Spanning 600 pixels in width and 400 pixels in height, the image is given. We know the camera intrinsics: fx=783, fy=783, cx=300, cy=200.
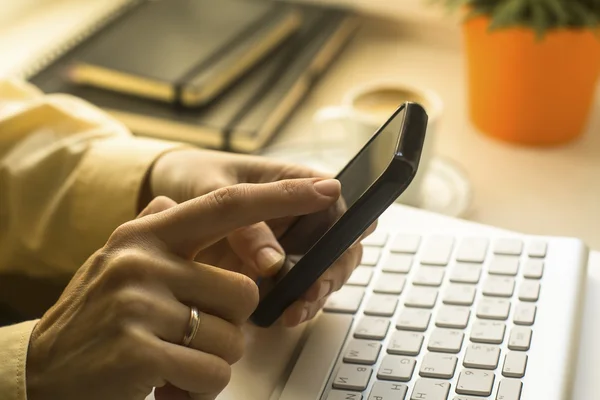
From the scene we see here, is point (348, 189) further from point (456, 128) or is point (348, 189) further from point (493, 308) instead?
point (456, 128)

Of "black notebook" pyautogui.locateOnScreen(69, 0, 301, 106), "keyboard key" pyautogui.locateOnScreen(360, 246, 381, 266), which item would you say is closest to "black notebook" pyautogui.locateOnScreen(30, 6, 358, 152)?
"black notebook" pyautogui.locateOnScreen(69, 0, 301, 106)

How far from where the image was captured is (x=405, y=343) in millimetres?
487

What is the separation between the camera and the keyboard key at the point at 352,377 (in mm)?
458

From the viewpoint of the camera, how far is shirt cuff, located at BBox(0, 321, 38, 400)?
0.43m

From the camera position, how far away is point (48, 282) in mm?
642

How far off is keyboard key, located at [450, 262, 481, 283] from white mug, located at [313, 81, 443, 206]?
0.19m

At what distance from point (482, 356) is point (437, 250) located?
0.12 meters

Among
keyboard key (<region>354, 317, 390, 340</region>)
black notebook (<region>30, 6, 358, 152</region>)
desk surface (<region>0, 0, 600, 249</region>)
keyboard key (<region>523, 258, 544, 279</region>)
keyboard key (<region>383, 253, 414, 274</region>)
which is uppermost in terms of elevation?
keyboard key (<region>523, 258, 544, 279</region>)

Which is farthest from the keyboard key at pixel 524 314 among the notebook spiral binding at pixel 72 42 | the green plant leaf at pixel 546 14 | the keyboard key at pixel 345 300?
the notebook spiral binding at pixel 72 42

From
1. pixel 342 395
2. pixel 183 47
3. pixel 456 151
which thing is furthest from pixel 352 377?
pixel 183 47

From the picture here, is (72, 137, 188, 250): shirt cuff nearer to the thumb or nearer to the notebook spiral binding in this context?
the thumb

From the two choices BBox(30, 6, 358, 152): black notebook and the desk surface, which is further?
BBox(30, 6, 358, 152): black notebook

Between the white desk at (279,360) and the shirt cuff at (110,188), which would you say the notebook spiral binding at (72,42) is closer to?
the shirt cuff at (110,188)

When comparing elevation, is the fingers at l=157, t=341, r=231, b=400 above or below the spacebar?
above
